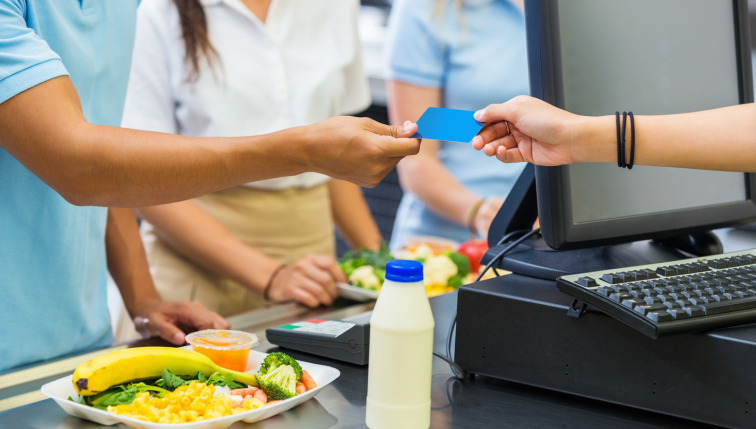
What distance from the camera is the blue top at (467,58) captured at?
2219 millimetres


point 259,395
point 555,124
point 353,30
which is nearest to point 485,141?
point 555,124

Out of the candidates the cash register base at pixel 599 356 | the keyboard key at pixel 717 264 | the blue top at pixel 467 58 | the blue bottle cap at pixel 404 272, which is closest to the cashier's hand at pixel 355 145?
the cash register base at pixel 599 356

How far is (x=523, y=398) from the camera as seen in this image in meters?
0.89

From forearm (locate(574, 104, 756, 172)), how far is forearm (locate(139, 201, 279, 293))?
40.0 inches

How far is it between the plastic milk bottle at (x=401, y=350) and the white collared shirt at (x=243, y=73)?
114cm

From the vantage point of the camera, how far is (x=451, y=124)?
3.19 feet

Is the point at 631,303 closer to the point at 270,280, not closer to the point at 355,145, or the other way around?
the point at 355,145

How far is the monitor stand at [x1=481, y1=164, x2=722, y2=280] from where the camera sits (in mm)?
1003

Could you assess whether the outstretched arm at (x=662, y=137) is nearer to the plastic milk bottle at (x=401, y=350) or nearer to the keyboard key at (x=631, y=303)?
the keyboard key at (x=631, y=303)

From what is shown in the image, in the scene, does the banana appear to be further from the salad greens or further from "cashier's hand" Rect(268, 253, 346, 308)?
"cashier's hand" Rect(268, 253, 346, 308)

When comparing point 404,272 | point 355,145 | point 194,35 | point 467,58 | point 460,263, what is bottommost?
point 460,263

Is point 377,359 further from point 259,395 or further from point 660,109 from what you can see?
point 660,109

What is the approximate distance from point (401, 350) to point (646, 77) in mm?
588

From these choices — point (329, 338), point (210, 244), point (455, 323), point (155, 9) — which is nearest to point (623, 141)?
point (455, 323)
